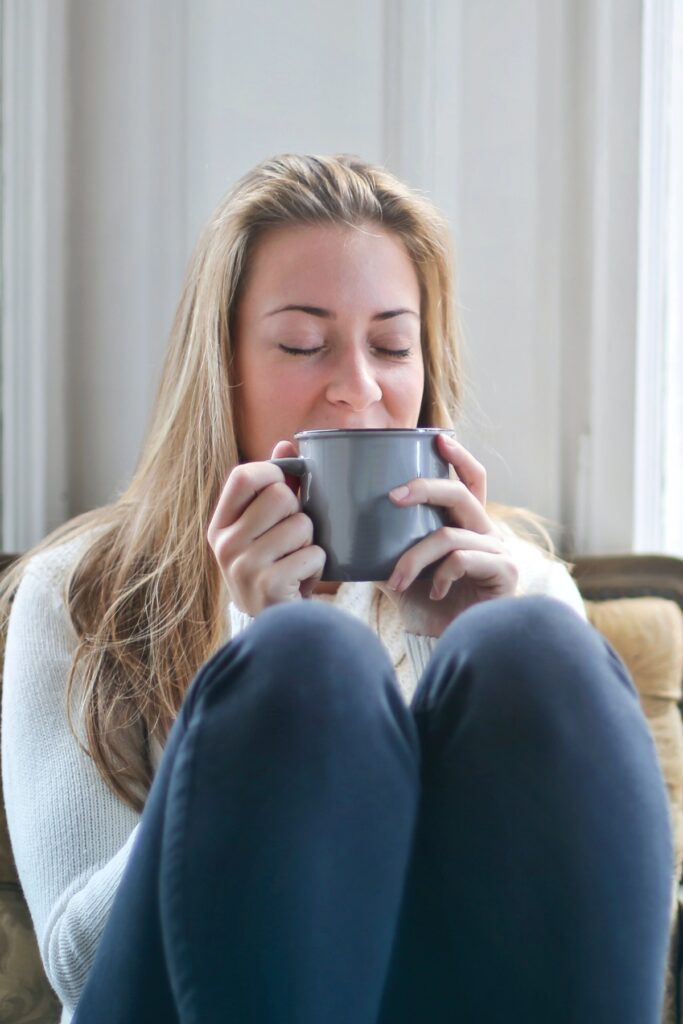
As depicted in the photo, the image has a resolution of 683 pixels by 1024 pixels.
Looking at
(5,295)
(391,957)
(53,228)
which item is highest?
(53,228)

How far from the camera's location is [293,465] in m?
0.88

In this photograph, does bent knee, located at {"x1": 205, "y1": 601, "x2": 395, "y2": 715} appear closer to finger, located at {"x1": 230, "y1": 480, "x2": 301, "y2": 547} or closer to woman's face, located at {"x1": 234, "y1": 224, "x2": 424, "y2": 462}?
finger, located at {"x1": 230, "y1": 480, "x2": 301, "y2": 547}

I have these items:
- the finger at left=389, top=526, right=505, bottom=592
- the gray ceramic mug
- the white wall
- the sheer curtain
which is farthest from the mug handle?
the sheer curtain

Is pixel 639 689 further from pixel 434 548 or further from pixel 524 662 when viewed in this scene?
pixel 524 662

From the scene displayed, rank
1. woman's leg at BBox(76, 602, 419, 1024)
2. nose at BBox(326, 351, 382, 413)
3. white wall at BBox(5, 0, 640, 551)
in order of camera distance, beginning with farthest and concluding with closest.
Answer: white wall at BBox(5, 0, 640, 551) < nose at BBox(326, 351, 382, 413) < woman's leg at BBox(76, 602, 419, 1024)

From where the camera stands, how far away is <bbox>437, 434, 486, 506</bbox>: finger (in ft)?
2.89

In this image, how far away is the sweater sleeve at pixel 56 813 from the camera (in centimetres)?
91

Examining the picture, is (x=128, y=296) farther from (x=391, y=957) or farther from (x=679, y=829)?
(x=391, y=957)

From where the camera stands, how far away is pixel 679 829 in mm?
1296

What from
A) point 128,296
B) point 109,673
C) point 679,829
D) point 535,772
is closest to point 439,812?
point 535,772

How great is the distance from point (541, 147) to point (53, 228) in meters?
0.74

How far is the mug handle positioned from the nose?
0.26 metres

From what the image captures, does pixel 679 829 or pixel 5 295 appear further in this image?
pixel 5 295

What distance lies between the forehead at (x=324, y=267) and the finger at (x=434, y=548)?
1.13ft
